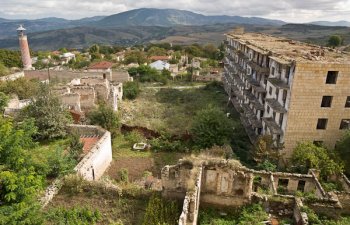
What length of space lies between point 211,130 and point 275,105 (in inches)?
261

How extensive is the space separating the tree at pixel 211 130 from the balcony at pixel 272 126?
369 cm

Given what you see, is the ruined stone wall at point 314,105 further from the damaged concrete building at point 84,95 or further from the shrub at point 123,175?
the damaged concrete building at point 84,95

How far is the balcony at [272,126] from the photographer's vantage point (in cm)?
2709

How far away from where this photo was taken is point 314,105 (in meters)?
25.5

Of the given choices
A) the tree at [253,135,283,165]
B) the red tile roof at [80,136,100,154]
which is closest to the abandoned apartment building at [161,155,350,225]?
the tree at [253,135,283,165]

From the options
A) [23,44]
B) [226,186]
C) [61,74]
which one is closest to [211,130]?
[226,186]

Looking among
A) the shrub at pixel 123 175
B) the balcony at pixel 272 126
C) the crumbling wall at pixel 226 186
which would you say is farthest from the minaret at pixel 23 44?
the crumbling wall at pixel 226 186

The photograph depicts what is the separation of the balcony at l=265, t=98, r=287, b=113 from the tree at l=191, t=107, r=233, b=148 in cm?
461

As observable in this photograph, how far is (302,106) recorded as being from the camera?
25516 mm

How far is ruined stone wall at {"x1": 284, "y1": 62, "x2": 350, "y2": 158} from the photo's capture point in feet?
80.0

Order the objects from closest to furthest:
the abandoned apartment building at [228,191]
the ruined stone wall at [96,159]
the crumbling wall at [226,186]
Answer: the abandoned apartment building at [228,191], the crumbling wall at [226,186], the ruined stone wall at [96,159]

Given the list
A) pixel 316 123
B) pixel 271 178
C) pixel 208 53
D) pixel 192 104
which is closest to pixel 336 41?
pixel 208 53

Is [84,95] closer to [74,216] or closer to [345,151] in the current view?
[74,216]

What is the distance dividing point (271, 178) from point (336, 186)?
4999mm
